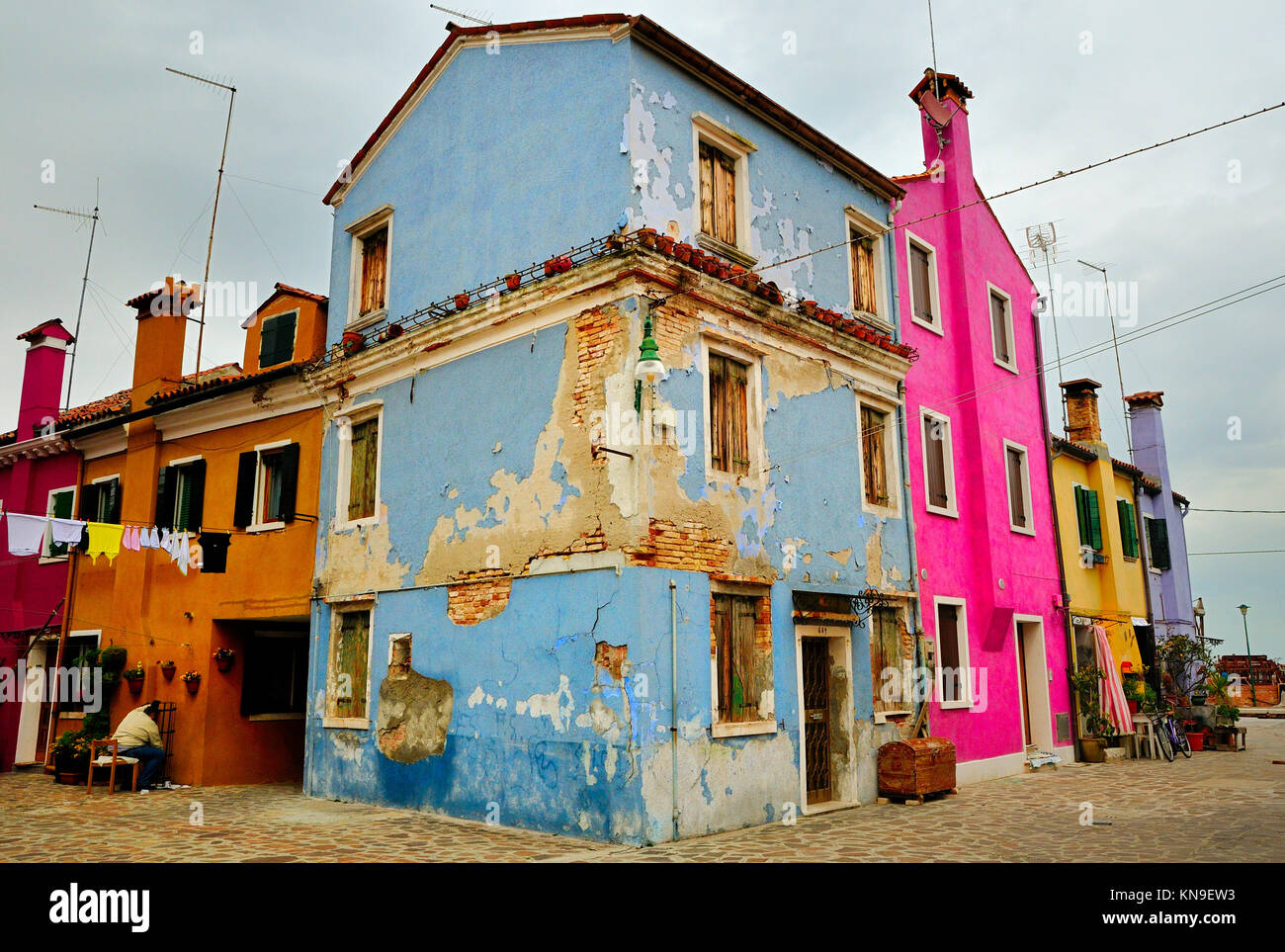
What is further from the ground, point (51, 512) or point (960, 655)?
point (51, 512)

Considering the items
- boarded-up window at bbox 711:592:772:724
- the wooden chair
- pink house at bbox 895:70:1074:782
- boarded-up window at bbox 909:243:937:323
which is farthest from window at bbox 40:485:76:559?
→ boarded-up window at bbox 909:243:937:323

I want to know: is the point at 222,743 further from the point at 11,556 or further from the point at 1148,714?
the point at 1148,714

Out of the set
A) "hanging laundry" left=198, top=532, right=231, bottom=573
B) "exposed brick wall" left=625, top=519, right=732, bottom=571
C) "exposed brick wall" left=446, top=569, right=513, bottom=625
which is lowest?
"exposed brick wall" left=446, top=569, right=513, bottom=625

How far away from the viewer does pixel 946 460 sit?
15.8 meters

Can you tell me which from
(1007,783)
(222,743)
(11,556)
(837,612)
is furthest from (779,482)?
(11,556)

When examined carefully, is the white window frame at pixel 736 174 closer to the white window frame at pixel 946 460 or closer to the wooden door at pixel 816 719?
the white window frame at pixel 946 460

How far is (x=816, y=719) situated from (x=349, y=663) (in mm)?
6594

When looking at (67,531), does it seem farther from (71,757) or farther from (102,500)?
(102,500)

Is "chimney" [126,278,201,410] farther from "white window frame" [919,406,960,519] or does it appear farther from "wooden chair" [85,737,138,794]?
"white window frame" [919,406,960,519]

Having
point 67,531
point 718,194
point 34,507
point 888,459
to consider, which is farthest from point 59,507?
point 888,459

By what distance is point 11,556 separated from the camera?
19.7 metres

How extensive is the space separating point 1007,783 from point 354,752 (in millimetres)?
9651

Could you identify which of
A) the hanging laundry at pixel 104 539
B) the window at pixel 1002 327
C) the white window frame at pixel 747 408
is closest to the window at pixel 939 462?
the window at pixel 1002 327

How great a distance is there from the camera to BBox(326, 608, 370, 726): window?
1335cm
